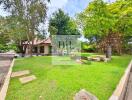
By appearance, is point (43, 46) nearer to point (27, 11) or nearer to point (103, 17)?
point (27, 11)

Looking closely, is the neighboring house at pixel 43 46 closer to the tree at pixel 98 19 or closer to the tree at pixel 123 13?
the tree at pixel 123 13

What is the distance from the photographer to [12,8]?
29.0 m

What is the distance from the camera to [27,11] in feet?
94.6

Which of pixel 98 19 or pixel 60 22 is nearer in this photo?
pixel 98 19

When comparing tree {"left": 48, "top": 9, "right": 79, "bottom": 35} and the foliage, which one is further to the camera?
tree {"left": 48, "top": 9, "right": 79, "bottom": 35}

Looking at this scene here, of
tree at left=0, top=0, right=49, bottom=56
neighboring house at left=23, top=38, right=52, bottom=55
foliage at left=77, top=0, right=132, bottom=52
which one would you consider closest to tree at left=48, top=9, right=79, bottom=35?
neighboring house at left=23, top=38, right=52, bottom=55

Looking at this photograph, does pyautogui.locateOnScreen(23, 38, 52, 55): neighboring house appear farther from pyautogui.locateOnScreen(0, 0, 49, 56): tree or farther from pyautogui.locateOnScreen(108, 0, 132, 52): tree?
pyautogui.locateOnScreen(108, 0, 132, 52): tree

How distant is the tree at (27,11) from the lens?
1123 inches

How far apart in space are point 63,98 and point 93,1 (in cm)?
1679

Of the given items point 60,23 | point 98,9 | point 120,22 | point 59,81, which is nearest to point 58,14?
point 60,23

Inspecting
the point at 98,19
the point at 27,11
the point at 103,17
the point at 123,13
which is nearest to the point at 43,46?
the point at 27,11

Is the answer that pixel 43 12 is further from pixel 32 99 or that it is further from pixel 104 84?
pixel 32 99

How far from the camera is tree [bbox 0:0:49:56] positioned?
28.5 metres

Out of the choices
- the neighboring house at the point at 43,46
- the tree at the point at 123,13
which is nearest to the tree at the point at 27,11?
the tree at the point at 123,13
